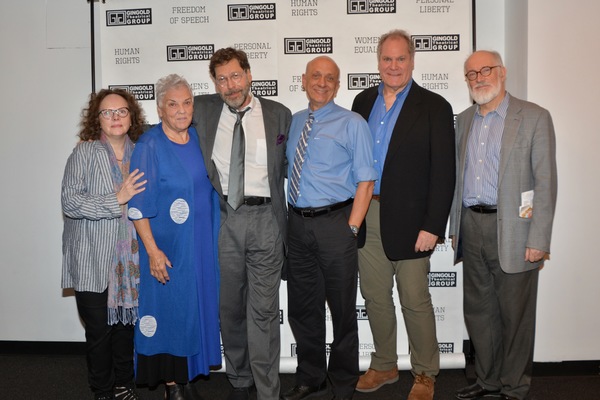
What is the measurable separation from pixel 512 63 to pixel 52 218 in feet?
11.9

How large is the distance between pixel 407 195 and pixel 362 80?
1106mm

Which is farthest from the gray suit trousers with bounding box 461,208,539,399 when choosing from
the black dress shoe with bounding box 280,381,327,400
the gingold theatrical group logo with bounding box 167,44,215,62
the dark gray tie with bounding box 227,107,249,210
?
the gingold theatrical group logo with bounding box 167,44,215,62

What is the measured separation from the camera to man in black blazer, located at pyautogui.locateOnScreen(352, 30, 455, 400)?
10.3 ft

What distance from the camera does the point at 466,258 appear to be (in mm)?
3334

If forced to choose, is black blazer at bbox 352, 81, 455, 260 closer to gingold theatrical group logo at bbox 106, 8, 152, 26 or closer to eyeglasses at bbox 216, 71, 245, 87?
eyeglasses at bbox 216, 71, 245, 87

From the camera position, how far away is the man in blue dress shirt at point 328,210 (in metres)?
3.09

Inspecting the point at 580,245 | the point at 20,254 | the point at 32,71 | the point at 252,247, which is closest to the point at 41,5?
the point at 32,71

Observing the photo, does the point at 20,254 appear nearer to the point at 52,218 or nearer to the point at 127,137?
the point at 52,218

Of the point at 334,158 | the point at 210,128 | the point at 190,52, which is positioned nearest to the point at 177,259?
the point at 210,128

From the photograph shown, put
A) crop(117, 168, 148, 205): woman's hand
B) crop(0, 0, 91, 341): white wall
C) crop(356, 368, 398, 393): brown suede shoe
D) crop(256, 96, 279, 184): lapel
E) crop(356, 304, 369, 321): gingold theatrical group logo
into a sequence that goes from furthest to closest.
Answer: crop(0, 0, 91, 341): white wall < crop(356, 304, 369, 321): gingold theatrical group logo < crop(356, 368, 398, 393): brown suede shoe < crop(256, 96, 279, 184): lapel < crop(117, 168, 148, 205): woman's hand

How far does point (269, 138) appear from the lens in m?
3.14

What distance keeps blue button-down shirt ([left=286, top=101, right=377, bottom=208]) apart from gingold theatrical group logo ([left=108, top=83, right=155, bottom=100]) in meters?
1.41

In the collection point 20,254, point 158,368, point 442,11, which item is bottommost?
point 158,368

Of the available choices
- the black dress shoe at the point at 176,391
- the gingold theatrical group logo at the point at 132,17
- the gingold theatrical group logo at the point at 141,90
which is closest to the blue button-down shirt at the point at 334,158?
the black dress shoe at the point at 176,391
